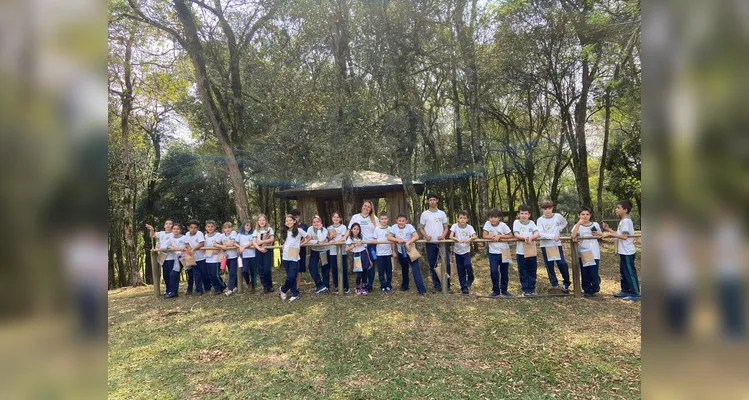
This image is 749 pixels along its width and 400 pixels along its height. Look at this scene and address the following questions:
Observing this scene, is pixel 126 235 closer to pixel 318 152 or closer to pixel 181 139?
pixel 181 139

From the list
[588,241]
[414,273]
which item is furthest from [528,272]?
[414,273]

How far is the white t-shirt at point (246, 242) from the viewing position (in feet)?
25.6

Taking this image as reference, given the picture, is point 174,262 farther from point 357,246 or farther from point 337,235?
point 357,246

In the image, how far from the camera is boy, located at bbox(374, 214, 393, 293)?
730cm

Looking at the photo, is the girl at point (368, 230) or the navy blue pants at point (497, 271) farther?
the girl at point (368, 230)

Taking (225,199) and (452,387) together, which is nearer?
(452,387)

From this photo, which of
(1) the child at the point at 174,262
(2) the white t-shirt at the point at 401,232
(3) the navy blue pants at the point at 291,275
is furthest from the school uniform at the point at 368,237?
(1) the child at the point at 174,262

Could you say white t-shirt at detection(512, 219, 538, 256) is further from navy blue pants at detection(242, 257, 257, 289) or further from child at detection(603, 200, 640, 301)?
navy blue pants at detection(242, 257, 257, 289)

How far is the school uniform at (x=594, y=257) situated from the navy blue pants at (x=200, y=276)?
7.38 metres

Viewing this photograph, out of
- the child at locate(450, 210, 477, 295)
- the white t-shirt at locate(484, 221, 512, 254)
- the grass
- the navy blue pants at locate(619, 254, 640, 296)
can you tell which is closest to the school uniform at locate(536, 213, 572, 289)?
the grass

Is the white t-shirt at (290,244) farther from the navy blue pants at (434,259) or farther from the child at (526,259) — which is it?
the child at (526,259)

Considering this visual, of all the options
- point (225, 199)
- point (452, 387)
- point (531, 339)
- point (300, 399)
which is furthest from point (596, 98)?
point (225, 199)
